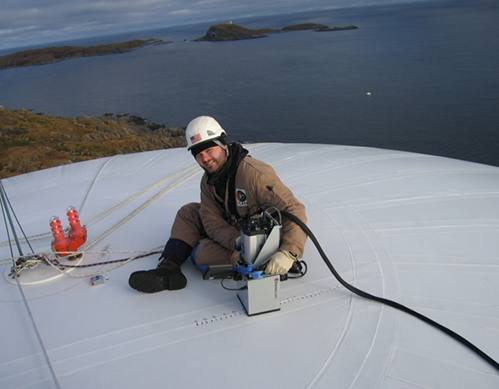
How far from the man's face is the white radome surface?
884 mm

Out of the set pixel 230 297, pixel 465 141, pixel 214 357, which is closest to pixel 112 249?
pixel 230 297

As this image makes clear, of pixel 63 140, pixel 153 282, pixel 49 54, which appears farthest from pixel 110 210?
pixel 49 54

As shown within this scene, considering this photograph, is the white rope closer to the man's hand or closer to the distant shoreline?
A: the man's hand

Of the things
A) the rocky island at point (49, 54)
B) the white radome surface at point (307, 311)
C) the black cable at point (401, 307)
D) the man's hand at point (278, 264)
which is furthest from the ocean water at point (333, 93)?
the rocky island at point (49, 54)

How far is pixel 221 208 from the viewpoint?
9.97 feet

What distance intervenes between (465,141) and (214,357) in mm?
24909

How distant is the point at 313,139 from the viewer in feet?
82.2

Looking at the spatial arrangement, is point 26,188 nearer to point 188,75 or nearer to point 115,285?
point 115,285

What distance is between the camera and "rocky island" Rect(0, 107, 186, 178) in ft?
60.8

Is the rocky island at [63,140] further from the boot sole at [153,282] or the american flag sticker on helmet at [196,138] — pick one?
the american flag sticker on helmet at [196,138]

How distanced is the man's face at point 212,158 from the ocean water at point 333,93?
22.2 m

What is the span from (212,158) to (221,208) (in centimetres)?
46

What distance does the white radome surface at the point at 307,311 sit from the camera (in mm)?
2148

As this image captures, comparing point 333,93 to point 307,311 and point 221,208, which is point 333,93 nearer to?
point 221,208
